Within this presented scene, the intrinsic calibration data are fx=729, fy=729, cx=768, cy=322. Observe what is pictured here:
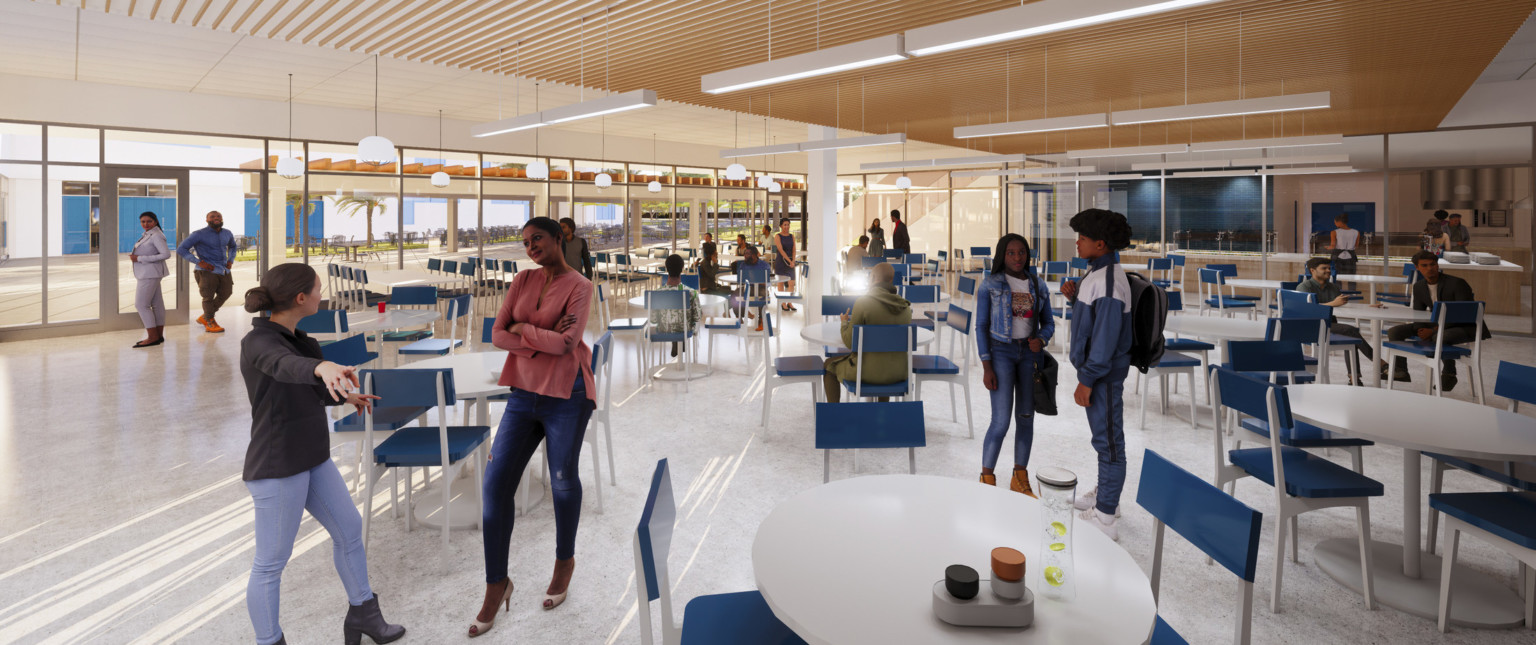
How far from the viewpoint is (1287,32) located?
18.9 ft

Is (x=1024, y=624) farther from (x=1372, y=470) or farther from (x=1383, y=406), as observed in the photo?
(x=1372, y=470)

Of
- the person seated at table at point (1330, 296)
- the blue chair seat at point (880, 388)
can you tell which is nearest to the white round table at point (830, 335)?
the blue chair seat at point (880, 388)

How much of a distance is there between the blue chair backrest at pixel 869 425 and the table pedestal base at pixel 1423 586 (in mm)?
1795

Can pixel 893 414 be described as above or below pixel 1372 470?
above

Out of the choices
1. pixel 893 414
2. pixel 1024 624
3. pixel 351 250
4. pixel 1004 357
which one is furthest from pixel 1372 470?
pixel 351 250

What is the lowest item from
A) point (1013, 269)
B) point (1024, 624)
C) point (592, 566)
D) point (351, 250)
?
point (592, 566)

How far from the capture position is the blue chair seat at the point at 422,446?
10.2ft

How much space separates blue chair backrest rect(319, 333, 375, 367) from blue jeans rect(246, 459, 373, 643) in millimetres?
1667

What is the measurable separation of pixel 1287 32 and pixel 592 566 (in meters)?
6.44

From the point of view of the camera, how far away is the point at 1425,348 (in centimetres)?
575

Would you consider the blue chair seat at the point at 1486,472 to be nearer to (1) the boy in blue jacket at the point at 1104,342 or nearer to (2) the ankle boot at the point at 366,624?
(1) the boy in blue jacket at the point at 1104,342

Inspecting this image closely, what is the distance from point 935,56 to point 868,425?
4731 mm

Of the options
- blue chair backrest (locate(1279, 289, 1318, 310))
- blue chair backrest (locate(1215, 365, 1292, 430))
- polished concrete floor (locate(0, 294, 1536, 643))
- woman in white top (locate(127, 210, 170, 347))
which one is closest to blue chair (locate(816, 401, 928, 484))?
polished concrete floor (locate(0, 294, 1536, 643))

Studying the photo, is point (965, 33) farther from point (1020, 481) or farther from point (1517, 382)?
point (1517, 382)
